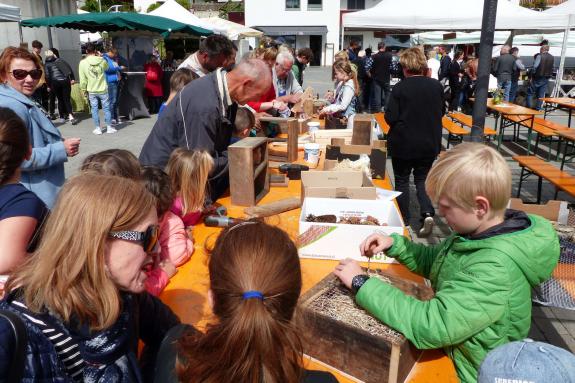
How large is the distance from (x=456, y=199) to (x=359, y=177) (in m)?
1.34

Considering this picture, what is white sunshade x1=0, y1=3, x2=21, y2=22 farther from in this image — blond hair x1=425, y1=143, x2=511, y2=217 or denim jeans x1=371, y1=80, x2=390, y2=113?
blond hair x1=425, y1=143, x2=511, y2=217

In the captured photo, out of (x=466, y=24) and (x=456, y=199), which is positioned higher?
(x=466, y=24)

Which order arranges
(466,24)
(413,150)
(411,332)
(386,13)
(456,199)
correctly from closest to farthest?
A: 1. (411,332)
2. (456,199)
3. (413,150)
4. (466,24)
5. (386,13)

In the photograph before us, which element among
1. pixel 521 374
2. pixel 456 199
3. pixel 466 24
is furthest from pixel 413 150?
pixel 466 24

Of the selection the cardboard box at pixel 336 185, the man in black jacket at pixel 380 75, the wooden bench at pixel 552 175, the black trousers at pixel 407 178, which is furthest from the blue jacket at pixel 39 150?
the man in black jacket at pixel 380 75

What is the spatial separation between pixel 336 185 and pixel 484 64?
109 centimetres

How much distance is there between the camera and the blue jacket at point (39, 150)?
2637mm

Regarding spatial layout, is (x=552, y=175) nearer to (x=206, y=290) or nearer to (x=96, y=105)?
(x=206, y=290)

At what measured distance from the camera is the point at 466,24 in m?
8.80

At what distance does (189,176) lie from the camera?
230 cm

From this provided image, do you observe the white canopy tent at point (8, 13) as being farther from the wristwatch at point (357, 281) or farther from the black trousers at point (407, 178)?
the wristwatch at point (357, 281)

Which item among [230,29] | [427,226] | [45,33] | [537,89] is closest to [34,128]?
[427,226]

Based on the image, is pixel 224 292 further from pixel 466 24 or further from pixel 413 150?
pixel 466 24

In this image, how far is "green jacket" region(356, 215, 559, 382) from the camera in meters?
1.30
